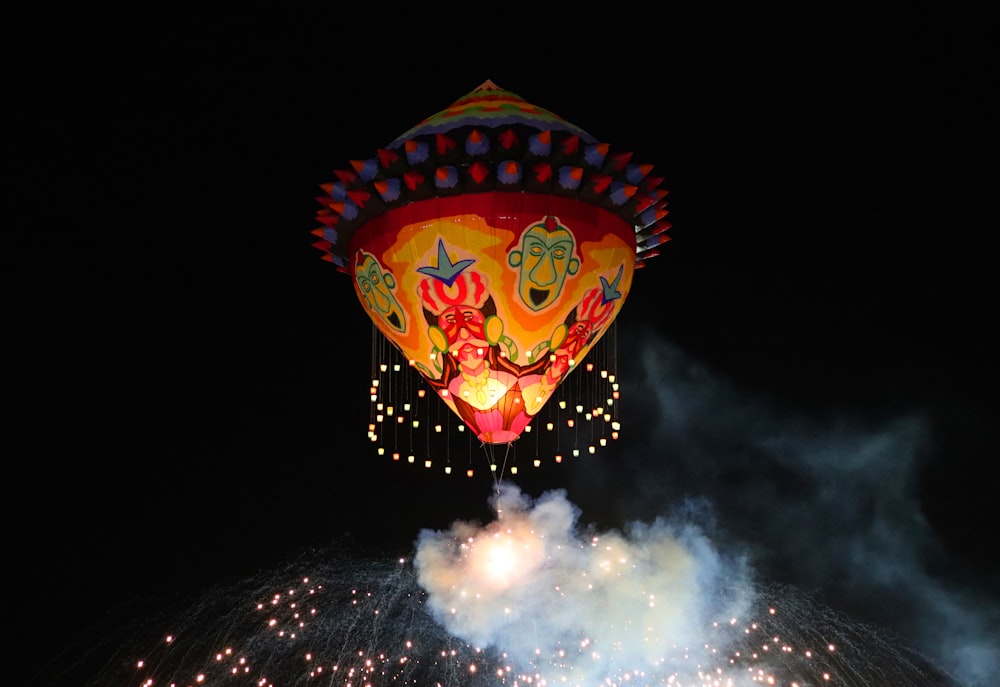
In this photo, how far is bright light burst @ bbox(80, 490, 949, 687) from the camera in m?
10.1

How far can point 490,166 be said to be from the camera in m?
7.34

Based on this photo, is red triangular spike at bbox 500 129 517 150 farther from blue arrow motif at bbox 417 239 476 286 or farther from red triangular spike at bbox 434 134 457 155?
blue arrow motif at bbox 417 239 476 286

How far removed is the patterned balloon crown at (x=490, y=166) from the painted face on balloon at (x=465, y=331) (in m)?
0.90

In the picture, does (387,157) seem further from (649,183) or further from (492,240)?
(649,183)

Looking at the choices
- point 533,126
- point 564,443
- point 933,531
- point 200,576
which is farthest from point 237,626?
point 933,531

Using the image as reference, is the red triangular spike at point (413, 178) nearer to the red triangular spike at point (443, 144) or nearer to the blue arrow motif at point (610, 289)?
the red triangular spike at point (443, 144)

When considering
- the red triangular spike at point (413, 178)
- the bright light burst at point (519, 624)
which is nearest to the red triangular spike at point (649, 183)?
the red triangular spike at point (413, 178)

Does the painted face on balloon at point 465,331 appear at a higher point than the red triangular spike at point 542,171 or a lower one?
lower

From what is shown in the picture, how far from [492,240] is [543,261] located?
43 centimetres

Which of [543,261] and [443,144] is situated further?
[543,261]

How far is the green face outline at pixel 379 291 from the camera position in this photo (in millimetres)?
7891

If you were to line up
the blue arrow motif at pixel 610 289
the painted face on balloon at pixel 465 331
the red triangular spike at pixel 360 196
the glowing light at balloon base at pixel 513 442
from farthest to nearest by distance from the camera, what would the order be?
the glowing light at balloon base at pixel 513 442 → the blue arrow motif at pixel 610 289 → the painted face on balloon at pixel 465 331 → the red triangular spike at pixel 360 196

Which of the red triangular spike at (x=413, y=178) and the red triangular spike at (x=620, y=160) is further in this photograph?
the red triangular spike at (x=620, y=160)

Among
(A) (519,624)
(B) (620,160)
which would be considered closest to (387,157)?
(B) (620,160)
